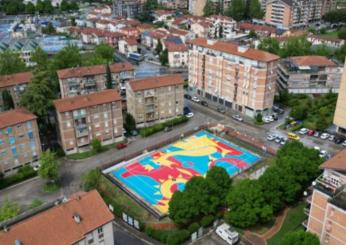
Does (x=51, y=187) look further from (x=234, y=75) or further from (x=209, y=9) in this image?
(x=209, y=9)

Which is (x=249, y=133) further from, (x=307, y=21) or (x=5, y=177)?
(x=307, y=21)

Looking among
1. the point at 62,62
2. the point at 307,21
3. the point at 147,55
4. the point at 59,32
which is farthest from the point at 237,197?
the point at 307,21

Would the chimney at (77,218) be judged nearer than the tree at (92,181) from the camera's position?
Yes

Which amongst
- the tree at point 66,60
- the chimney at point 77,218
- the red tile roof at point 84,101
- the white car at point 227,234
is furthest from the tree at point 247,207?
the tree at point 66,60

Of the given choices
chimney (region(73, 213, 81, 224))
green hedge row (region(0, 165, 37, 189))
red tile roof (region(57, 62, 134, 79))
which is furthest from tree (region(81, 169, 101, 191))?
red tile roof (region(57, 62, 134, 79))

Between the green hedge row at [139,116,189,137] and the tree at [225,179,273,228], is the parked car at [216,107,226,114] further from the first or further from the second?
the tree at [225,179,273,228]

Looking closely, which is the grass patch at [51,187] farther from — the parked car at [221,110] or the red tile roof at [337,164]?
the parked car at [221,110]

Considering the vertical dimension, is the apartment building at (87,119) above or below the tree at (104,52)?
below

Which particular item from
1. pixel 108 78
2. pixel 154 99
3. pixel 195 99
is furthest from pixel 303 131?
pixel 108 78
